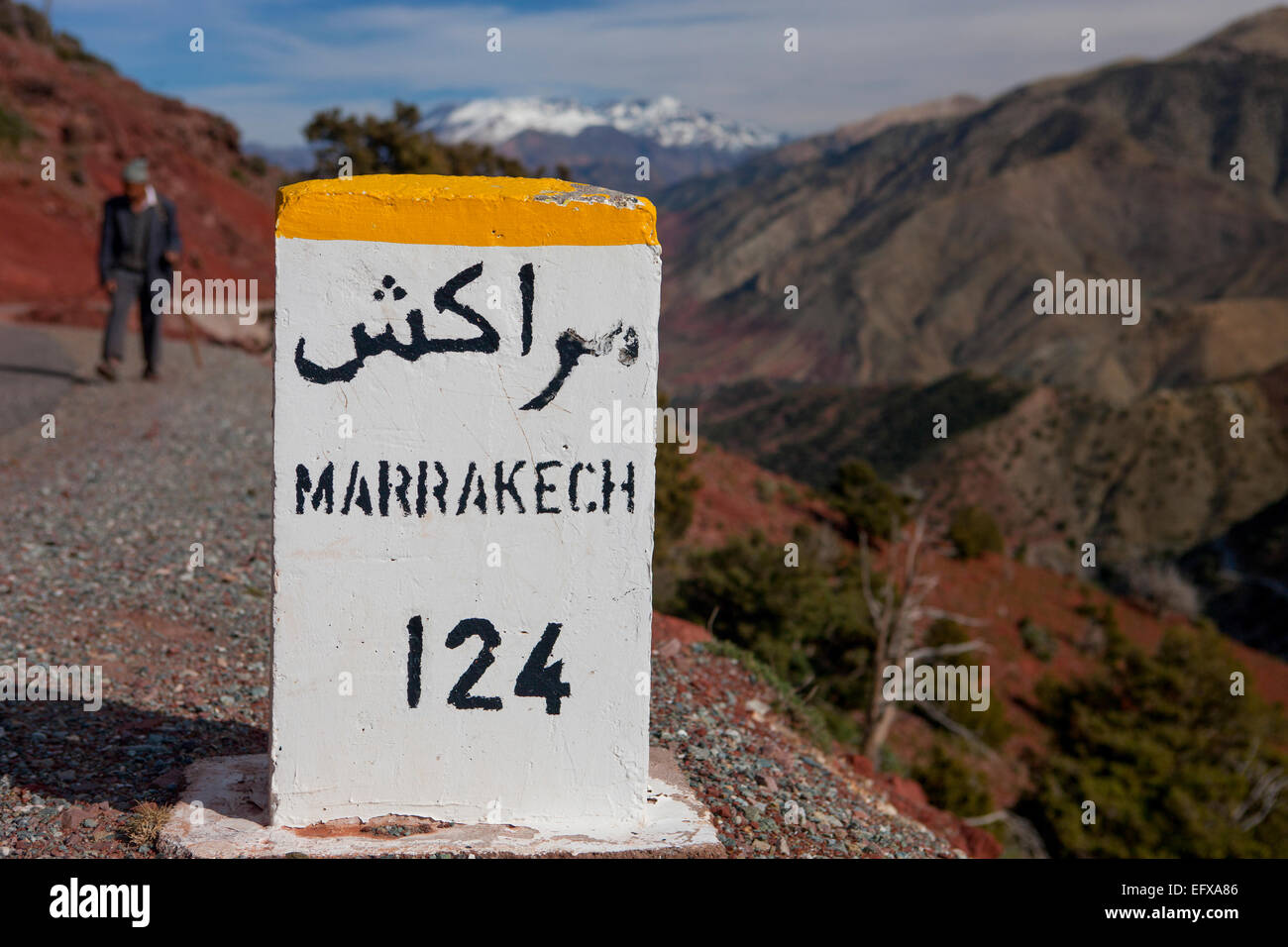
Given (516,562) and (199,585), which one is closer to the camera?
(516,562)

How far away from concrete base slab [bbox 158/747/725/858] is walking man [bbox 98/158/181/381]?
316 inches

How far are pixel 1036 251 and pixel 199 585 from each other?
10931 centimetres

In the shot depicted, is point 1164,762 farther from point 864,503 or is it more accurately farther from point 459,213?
point 459,213

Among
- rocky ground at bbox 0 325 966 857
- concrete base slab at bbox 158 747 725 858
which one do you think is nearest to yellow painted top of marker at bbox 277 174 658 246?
concrete base slab at bbox 158 747 725 858

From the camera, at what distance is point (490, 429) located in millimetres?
3332

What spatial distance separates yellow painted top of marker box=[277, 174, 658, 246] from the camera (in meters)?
3.20

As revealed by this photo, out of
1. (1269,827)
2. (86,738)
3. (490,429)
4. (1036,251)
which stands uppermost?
(1036,251)

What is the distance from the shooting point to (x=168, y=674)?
16.8 ft

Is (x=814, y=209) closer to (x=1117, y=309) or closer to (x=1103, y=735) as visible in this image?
(x=1117, y=309)

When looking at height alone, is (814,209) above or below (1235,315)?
above

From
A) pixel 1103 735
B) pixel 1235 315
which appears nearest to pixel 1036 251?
pixel 1235 315

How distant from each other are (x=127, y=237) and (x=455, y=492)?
27.9 ft

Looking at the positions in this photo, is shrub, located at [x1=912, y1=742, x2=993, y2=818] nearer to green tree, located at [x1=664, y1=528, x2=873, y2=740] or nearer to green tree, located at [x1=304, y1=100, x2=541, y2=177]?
green tree, located at [x1=664, y1=528, x2=873, y2=740]

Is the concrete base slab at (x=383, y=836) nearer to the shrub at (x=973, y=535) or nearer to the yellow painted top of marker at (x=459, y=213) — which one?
the yellow painted top of marker at (x=459, y=213)
